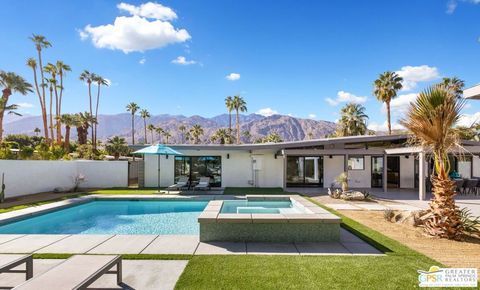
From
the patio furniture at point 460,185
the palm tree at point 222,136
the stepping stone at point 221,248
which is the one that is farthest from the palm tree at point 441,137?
the palm tree at point 222,136

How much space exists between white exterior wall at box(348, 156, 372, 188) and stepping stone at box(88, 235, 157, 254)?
50.4ft

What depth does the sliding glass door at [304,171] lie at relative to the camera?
19078 mm

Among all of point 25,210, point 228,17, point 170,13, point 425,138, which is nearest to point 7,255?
point 25,210

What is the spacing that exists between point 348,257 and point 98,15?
1509 centimetres

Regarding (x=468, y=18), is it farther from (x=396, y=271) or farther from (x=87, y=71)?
(x=87, y=71)

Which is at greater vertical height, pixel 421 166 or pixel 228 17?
pixel 228 17

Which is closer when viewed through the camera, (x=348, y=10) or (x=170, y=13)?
(x=170, y=13)

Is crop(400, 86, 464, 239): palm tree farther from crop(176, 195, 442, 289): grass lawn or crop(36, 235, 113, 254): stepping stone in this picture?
crop(36, 235, 113, 254): stepping stone

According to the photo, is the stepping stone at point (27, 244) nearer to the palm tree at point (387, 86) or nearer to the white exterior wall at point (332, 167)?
the white exterior wall at point (332, 167)

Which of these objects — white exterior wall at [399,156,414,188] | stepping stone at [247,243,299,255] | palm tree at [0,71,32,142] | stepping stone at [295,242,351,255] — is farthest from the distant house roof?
palm tree at [0,71,32,142]

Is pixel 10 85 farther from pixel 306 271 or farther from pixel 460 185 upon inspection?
pixel 460 185

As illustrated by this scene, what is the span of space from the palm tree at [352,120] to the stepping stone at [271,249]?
3251cm

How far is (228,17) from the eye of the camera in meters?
17.0

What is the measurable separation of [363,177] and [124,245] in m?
16.6
